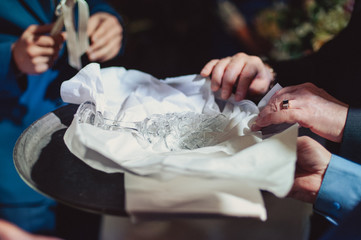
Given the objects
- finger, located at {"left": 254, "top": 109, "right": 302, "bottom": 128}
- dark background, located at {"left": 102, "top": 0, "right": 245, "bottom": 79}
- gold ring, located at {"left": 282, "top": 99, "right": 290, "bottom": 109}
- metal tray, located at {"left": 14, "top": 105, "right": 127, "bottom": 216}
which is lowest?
dark background, located at {"left": 102, "top": 0, "right": 245, "bottom": 79}

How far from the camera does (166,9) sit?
209cm

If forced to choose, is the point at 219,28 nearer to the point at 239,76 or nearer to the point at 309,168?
the point at 239,76

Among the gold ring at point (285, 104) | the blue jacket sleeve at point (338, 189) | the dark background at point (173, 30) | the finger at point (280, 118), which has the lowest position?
the dark background at point (173, 30)

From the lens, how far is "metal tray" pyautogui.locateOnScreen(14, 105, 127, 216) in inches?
12.0

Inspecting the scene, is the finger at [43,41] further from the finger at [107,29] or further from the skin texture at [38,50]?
the finger at [107,29]

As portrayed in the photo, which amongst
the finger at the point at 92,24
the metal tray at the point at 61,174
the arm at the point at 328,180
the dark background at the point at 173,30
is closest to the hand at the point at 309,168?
→ the arm at the point at 328,180

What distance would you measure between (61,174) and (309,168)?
13.2 inches

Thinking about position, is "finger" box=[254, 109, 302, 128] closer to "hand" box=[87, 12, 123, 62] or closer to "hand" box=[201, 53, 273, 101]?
"hand" box=[201, 53, 273, 101]

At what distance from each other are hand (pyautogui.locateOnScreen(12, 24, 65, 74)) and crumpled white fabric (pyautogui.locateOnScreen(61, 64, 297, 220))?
15 cm

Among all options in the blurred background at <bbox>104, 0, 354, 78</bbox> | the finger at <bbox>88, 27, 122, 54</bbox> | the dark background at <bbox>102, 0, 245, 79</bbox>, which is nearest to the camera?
the finger at <bbox>88, 27, 122, 54</bbox>

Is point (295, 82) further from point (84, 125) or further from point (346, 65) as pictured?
point (84, 125)

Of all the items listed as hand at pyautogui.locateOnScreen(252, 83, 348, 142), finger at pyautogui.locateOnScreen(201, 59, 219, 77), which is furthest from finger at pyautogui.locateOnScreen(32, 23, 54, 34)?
hand at pyautogui.locateOnScreen(252, 83, 348, 142)

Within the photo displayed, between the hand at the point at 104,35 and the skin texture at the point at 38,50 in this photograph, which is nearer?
the skin texture at the point at 38,50

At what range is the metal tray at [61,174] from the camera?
304 mm
